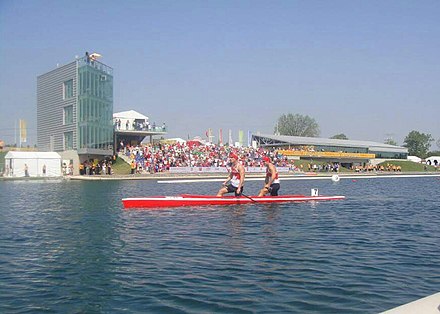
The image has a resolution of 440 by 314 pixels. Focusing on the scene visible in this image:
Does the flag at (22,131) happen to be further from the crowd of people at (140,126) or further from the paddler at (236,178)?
the paddler at (236,178)

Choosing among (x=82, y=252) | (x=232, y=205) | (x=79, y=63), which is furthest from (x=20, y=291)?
(x=79, y=63)

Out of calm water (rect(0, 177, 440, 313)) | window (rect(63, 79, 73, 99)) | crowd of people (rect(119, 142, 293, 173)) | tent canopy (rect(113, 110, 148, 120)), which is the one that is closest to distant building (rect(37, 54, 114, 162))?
window (rect(63, 79, 73, 99))

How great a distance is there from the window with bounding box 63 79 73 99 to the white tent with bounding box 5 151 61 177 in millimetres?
11635

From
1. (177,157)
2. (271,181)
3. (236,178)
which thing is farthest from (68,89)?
(271,181)

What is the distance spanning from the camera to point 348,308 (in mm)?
6320

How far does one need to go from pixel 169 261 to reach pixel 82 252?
227cm

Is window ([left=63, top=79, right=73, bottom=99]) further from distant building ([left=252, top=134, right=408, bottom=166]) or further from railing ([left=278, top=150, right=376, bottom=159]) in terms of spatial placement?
distant building ([left=252, top=134, right=408, bottom=166])

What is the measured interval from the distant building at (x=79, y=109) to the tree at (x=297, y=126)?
3247 inches

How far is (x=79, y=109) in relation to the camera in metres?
52.7

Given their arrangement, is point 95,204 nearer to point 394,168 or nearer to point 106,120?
point 106,120

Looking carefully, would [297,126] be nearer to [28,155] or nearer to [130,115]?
[130,115]

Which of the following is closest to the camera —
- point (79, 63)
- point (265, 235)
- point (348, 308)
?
point (348, 308)

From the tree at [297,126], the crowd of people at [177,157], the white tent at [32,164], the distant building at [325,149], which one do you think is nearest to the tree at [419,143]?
the tree at [297,126]

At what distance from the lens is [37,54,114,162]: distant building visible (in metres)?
52.4
